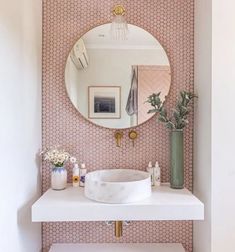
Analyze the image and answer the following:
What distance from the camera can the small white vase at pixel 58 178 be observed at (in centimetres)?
196

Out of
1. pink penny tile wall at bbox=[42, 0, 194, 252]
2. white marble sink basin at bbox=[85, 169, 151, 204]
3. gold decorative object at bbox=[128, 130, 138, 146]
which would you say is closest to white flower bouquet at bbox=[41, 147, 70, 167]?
pink penny tile wall at bbox=[42, 0, 194, 252]

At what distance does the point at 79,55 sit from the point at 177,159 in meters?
0.99

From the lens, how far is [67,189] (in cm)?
198

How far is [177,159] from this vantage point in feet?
6.44

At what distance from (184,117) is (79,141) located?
0.75 m

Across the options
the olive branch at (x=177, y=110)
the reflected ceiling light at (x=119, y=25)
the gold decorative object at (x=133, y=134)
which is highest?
the reflected ceiling light at (x=119, y=25)

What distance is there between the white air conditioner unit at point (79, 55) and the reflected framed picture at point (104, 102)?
0.17 meters

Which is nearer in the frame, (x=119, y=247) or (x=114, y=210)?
(x=114, y=210)

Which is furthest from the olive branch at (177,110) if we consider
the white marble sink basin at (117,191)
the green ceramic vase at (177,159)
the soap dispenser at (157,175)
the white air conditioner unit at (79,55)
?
the white air conditioner unit at (79,55)

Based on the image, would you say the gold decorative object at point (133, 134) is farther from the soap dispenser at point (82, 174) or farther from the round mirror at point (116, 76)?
the soap dispenser at point (82, 174)

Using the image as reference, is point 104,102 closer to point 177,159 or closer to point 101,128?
point 101,128
